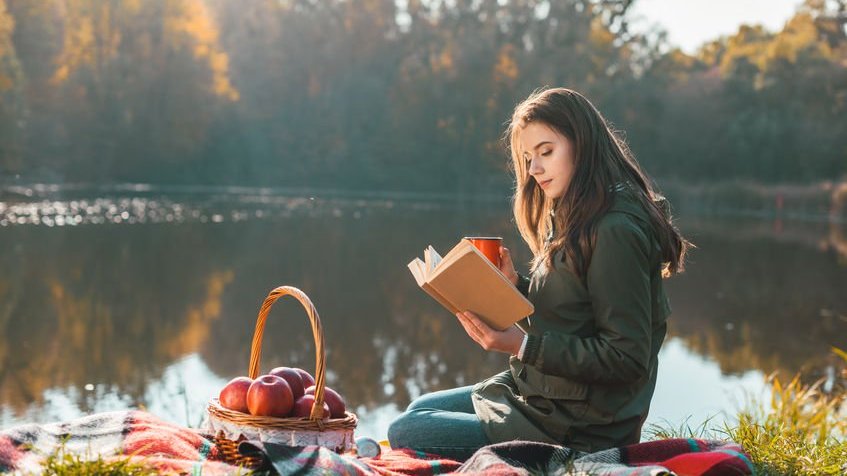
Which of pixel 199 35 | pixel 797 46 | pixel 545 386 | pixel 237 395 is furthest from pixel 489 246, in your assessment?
pixel 797 46

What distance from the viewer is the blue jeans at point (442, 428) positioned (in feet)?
9.16

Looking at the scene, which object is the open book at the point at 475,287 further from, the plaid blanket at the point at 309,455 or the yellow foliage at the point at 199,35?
the yellow foliage at the point at 199,35

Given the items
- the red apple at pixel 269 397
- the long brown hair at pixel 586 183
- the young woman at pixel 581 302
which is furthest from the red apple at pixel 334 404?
the long brown hair at pixel 586 183

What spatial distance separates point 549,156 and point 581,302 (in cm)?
41

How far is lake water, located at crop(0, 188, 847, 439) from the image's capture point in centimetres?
739

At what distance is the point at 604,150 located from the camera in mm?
2635

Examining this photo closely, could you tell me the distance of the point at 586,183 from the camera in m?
2.60

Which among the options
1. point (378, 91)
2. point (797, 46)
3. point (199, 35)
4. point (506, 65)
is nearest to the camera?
point (797, 46)

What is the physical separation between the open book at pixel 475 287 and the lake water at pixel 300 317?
5.94 feet

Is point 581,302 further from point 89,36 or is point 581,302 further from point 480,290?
point 89,36

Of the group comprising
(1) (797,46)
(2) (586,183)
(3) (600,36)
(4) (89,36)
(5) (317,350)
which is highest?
(3) (600,36)

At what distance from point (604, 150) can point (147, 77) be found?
111 feet

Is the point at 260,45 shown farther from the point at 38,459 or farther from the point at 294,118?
the point at 38,459

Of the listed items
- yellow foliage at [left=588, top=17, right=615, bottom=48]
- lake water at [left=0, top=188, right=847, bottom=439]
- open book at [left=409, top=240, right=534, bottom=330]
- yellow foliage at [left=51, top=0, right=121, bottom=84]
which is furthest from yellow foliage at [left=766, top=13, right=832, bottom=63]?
open book at [left=409, top=240, right=534, bottom=330]
